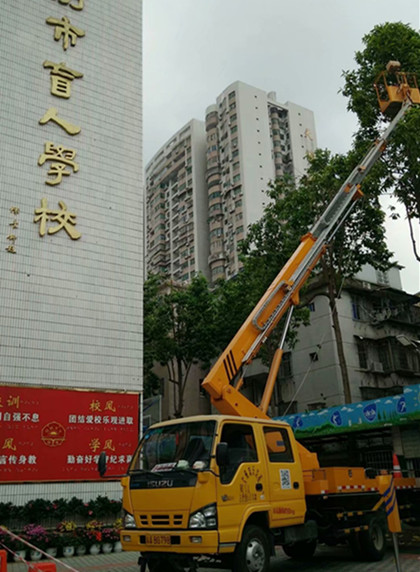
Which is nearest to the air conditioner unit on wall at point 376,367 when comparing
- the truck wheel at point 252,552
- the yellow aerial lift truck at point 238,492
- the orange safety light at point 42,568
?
the yellow aerial lift truck at point 238,492

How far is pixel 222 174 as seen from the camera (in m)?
58.5

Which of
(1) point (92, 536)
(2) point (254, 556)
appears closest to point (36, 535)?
(1) point (92, 536)

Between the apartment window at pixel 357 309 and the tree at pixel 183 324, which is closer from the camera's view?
the apartment window at pixel 357 309

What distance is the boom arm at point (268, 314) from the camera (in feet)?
26.8

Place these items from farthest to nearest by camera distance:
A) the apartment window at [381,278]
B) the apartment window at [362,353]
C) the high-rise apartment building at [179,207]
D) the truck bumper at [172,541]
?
1. the high-rise apartment building at [179,207]
2. the apartment window at [381,278]
3. the apartment window at [362,353]
4. the truck bumper at [172,541]

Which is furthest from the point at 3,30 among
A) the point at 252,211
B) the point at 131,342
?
the point at 252,211

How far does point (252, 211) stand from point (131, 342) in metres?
42.6

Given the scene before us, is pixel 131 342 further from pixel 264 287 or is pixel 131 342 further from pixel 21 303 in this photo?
pixel 264 287

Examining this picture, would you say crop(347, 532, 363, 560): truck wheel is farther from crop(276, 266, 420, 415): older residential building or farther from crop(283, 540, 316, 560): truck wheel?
crop(276, 266, 420, 415): older residential building

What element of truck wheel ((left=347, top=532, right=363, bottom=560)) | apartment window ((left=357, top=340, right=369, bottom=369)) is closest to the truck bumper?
truck wheel ((left=347, top=532, right=363, bottom=560))

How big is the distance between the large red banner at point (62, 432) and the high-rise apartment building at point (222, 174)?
41.8 m

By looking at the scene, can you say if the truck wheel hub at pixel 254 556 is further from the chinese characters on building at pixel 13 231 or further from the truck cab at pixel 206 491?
the chinese characters on building at pixel 13 231

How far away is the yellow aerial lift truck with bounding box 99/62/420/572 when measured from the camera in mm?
6277

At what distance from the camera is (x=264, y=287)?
20500 mm
